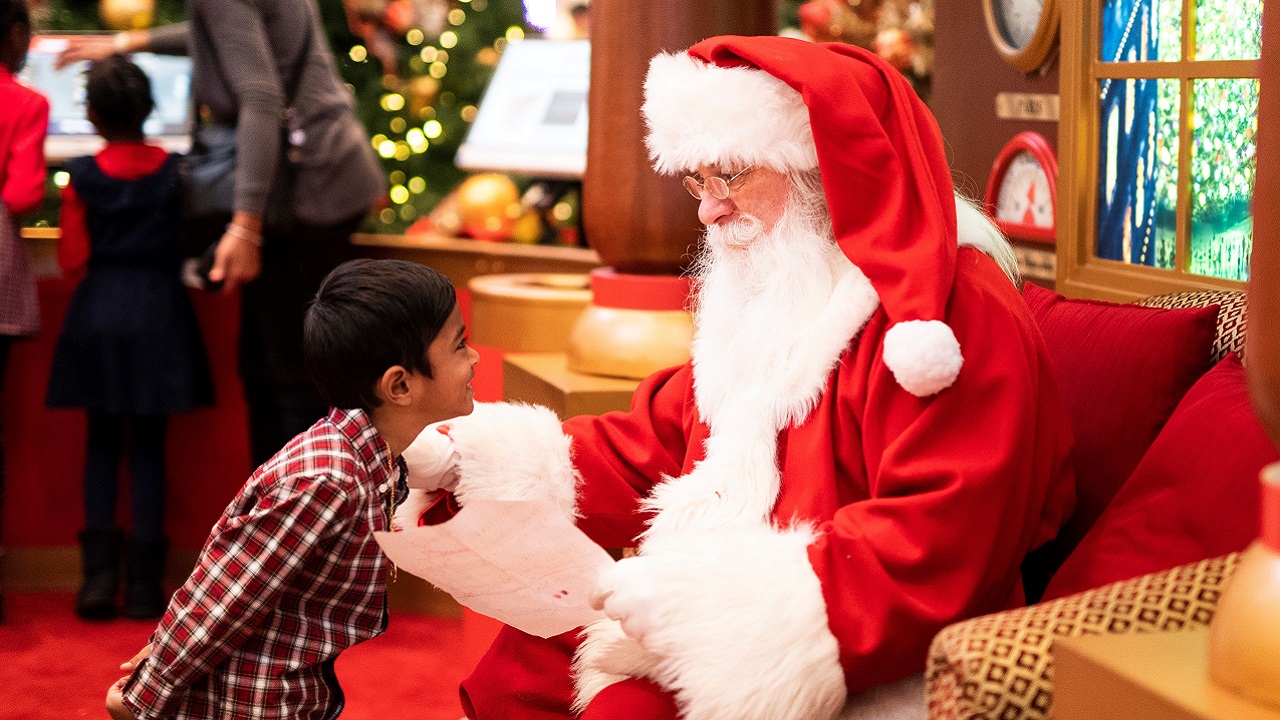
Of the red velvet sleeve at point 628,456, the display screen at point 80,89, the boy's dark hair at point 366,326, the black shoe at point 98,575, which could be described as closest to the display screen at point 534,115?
the display screen at point 80,89

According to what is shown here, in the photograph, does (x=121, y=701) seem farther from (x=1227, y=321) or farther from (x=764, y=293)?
(x=1227, y=321)

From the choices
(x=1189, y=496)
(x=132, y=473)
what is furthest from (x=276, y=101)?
(x=1189, y=496)

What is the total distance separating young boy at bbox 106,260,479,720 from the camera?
1469 millimetres

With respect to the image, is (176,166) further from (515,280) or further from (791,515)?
(791,515)

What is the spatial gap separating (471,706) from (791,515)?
0.53m

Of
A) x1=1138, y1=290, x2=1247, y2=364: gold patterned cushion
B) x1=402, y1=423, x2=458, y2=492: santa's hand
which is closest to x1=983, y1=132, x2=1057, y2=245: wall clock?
x1=1138, y1=290, x2=1247, y2=364: gold patterned cushion

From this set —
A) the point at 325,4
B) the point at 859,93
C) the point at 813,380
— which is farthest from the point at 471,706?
the point at 325,4

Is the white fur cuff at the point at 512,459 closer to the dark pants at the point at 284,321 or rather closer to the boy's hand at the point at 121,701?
the boy's hand at the point at 121,701

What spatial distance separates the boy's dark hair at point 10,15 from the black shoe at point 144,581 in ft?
4.21

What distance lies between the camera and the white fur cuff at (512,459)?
70.7 inches

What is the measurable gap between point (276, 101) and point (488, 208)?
0.85m

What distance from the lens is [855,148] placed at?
5.03ft

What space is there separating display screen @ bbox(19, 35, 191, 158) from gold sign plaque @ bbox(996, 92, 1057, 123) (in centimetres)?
221

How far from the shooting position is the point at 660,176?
2418 mm
